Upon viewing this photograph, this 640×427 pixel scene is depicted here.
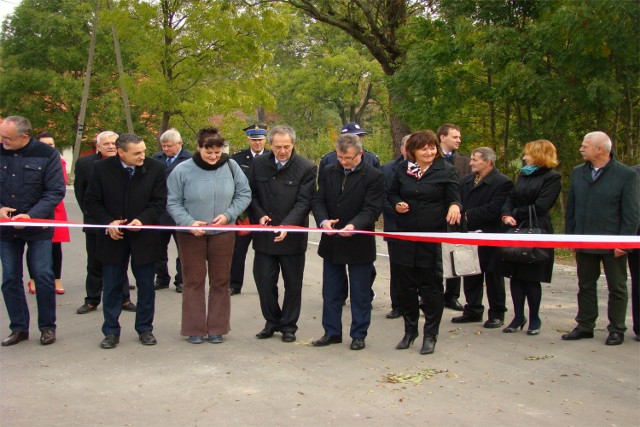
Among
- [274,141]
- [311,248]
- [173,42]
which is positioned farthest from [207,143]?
[173,42]

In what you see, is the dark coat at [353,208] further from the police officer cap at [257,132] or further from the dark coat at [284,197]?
the police officer cap at [257,132]

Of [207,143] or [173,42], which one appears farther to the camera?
[173,42]

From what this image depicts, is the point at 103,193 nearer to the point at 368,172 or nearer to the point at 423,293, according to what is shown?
the point at 368,172

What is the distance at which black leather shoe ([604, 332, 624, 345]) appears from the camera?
7.27 m

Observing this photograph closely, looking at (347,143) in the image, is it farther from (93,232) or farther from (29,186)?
(93,232)

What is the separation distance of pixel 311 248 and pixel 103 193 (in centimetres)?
772

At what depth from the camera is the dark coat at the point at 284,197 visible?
760cm

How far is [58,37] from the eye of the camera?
52656 mm

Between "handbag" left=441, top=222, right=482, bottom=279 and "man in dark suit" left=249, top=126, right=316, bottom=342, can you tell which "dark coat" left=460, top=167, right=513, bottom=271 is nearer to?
"handbag" left=441, top=222, right=482, bottom=279

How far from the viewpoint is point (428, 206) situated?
23.2ft

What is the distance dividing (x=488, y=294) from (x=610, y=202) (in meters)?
1.64

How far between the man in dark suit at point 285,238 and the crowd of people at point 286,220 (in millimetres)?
12

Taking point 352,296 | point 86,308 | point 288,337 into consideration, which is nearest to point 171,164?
point 86,308

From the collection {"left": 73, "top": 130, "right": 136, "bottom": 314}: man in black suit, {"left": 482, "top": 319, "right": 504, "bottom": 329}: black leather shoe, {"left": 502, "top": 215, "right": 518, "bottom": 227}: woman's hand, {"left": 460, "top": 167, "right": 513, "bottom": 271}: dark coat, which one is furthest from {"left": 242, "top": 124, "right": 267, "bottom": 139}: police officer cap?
{"left": 482, "top": 319, "right": 504, "bottom": 329}: black leather shoe
